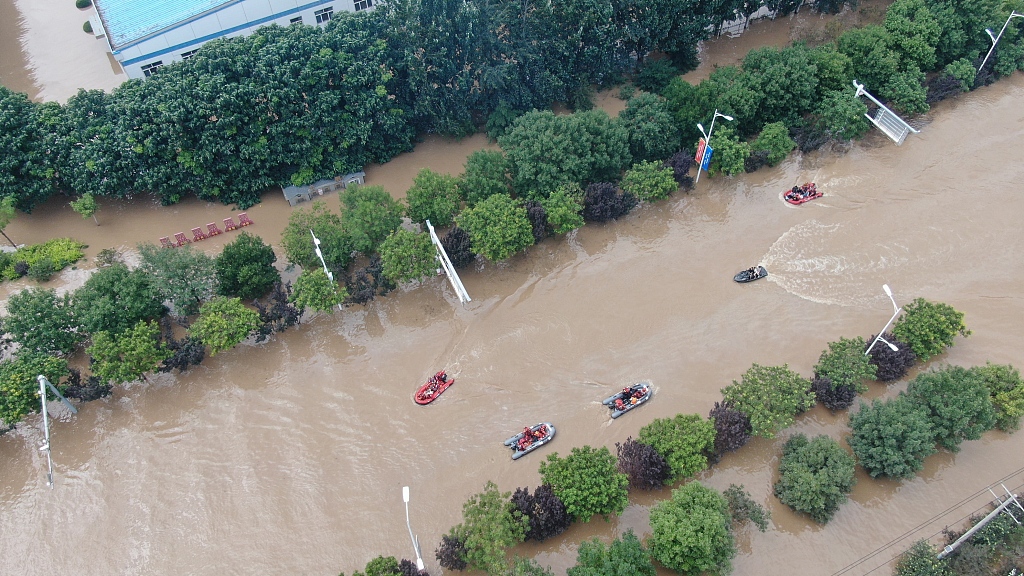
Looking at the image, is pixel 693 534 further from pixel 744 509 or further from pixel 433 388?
pixel 433 388

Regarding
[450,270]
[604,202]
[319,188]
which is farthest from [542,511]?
[319,188]

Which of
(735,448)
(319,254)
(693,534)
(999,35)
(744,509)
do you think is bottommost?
(744,509)

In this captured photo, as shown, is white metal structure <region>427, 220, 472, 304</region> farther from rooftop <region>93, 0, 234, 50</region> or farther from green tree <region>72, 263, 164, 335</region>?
rooftop <region>93, 0, 234, 50</region>

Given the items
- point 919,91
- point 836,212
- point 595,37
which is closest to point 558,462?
point 836,212

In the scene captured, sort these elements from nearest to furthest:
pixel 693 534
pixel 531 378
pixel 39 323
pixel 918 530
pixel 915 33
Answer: pixel 693 534, pixel 918 530, pixel 39 323, pixel 531 378, pixel 915 33

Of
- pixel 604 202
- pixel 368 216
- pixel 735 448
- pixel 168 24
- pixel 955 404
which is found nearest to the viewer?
pixel 955 404

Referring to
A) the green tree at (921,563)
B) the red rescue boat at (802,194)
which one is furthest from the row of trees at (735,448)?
the red rescue boat at (802,194)
